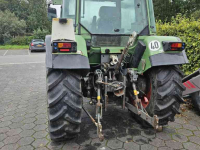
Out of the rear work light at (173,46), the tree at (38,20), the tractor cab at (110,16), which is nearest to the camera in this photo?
the rear work light at (173,46)

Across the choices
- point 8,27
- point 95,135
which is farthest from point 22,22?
point 95,135

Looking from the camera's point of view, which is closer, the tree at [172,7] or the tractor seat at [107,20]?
the tractor seat at [107,20]

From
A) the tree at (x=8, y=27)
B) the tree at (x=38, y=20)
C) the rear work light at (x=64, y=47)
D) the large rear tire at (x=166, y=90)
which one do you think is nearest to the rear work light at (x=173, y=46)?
the large rear tire at (x=166, y=90)

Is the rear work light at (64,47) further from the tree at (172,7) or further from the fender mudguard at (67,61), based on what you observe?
the tree at (172,7)

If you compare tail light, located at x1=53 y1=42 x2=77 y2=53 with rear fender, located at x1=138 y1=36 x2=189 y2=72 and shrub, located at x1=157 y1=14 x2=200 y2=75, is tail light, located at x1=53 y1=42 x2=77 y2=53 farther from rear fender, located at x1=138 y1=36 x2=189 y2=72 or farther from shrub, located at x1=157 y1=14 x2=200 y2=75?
shrub, located at x1=157 y1=14 x2=200 y2=75

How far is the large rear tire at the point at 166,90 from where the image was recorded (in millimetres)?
2986

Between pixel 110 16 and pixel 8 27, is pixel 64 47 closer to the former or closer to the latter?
pixel 110 16

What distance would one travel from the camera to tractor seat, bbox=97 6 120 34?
3.30 meters

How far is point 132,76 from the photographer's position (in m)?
3.03

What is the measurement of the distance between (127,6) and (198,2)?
16.9 meters

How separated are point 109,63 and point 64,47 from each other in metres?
0.96

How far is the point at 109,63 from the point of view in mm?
3307

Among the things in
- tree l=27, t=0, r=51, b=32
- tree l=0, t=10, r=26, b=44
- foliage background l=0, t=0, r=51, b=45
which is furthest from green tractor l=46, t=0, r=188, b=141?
tree l=27, t=0, r=51, b=32

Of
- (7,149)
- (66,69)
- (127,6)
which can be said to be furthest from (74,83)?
(127,6)
